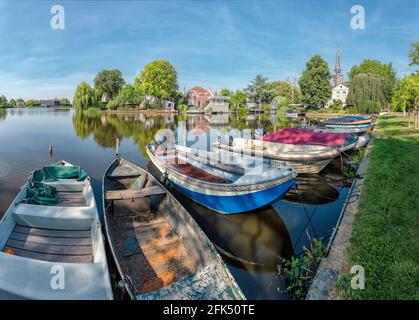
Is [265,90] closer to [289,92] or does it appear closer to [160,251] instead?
[289,92]

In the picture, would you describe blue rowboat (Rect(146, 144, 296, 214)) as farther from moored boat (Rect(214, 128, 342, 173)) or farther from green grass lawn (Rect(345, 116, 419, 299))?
moored boat (Rect(214, 128, 342, 173))

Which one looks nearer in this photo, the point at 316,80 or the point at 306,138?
the point at 306,138

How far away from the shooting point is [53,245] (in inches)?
249

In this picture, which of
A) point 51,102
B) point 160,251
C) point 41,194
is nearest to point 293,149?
point 160,251

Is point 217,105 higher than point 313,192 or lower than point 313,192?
higher

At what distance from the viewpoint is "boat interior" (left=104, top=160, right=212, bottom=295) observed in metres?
5.72

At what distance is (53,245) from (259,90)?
89.6 m

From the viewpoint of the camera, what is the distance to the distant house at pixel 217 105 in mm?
84938

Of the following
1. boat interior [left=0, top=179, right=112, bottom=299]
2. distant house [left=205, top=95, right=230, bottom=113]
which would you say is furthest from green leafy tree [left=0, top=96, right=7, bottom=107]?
boat interior [left=0, top=179, right=112, bottom=299]

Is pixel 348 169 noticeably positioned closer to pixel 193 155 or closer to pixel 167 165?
pixel 193 155

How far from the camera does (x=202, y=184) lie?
9680mm

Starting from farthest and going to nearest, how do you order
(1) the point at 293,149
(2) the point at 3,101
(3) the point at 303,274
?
(2) the point at 3,101 < (1) the point at 293,149 < (3) the point at 303,274
